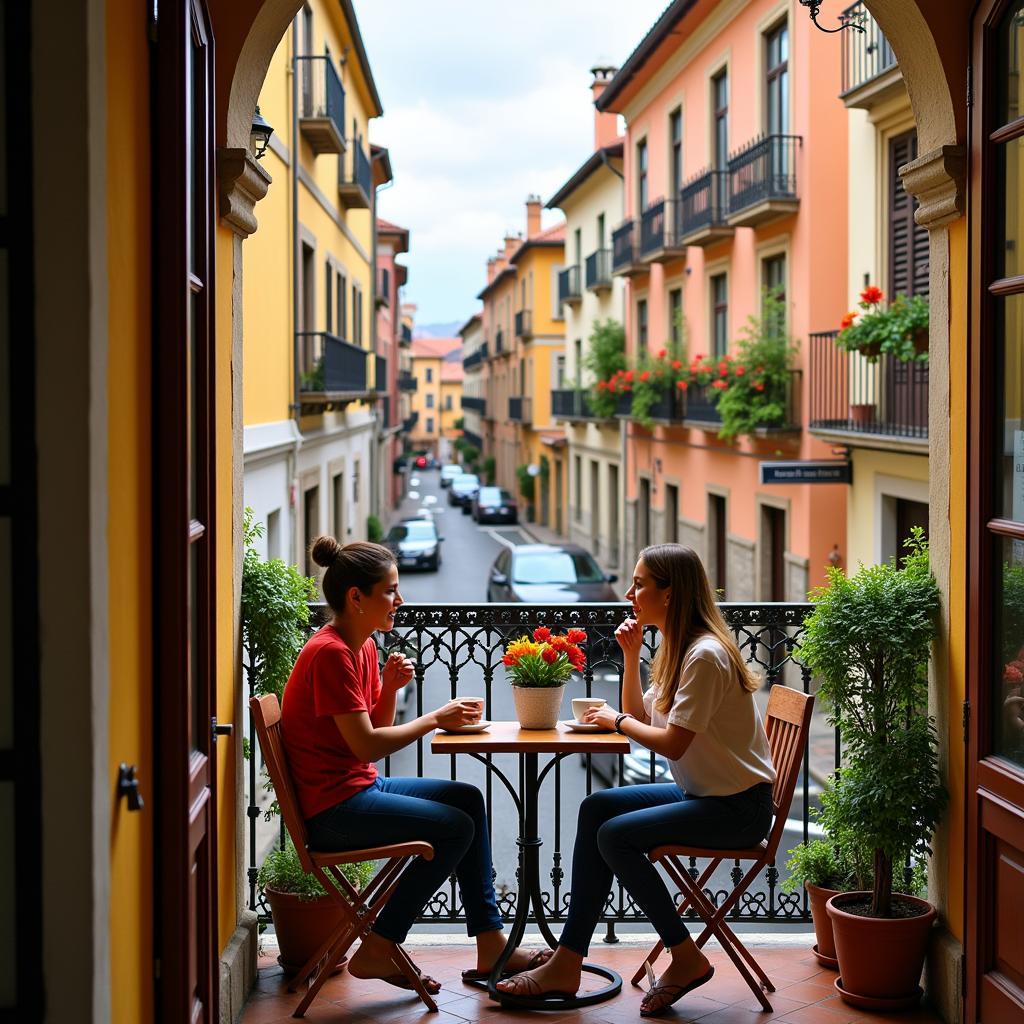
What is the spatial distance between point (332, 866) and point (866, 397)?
10841 mm

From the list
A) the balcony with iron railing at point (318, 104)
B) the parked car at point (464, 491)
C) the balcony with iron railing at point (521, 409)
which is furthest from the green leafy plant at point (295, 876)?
the parked car at point (464, 491)

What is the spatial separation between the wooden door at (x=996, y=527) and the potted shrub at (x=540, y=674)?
54.1 inches

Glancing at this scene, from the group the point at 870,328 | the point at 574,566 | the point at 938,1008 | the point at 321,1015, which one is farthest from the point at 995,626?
the point at 574,566

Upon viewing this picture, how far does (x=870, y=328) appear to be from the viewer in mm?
12492

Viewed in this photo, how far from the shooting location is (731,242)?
19766mm

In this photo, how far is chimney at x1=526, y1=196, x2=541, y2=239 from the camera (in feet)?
Answer: 162

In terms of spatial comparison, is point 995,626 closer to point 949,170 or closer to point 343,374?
point 949,170

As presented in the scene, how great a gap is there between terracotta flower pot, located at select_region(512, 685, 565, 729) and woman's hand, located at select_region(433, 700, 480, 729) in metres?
0.16

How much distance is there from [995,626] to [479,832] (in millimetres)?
1858

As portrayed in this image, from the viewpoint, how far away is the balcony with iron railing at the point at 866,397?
12633 mm

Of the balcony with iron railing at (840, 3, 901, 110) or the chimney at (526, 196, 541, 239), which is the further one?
the chimney at (526, 196, 541, 239)

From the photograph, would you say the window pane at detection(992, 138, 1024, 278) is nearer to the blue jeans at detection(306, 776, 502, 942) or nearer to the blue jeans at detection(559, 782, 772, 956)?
the blue jeans at detection(559, 782, 772, 956)

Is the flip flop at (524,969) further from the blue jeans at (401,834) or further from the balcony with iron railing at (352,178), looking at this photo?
the balcony with iron railing at (352,178)

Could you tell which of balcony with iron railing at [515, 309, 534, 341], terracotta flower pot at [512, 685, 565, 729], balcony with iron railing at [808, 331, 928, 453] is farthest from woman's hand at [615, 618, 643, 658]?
balcony with iron railing at [515, 309, 534, 341]
